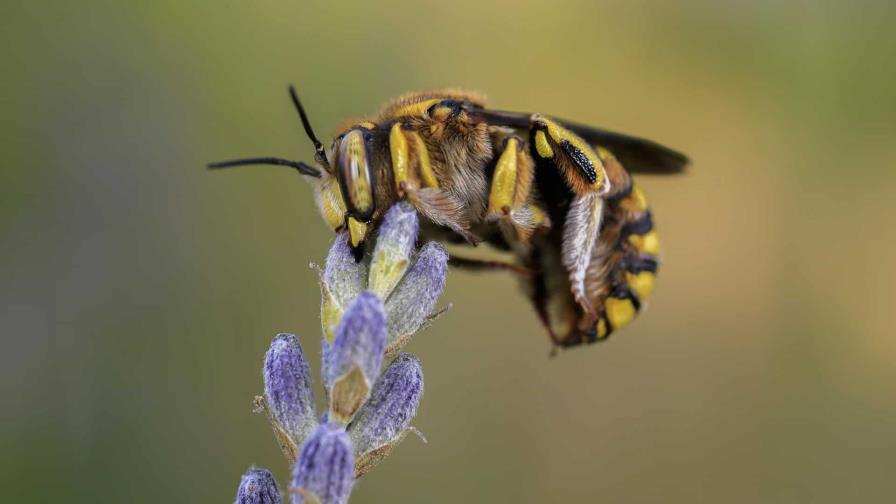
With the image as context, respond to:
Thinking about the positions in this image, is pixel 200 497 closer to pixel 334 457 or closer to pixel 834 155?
pixel 334 457

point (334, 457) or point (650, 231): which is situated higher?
point (650, 231)

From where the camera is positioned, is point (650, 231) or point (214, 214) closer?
point (650, 231)

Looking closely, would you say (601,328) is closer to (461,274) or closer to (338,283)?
(338,283)

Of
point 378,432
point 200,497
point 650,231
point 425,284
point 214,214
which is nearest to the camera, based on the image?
point 378,432

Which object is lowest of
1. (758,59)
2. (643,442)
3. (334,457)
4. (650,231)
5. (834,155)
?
(643,442)

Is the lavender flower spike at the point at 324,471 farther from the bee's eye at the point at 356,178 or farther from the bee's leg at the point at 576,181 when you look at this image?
the bee's leg at the point at 576,181

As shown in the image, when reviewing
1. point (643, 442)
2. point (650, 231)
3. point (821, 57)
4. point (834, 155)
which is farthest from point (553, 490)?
point (821, 57)

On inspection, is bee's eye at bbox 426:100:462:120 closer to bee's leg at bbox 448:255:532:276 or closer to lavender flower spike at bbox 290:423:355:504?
bee's leg at bbox 448:255:532:276

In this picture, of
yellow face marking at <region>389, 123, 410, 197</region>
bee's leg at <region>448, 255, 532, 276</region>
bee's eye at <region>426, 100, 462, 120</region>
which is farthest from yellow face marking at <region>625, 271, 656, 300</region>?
yellow face marking at <region>389, 123, 410, 197</region>
